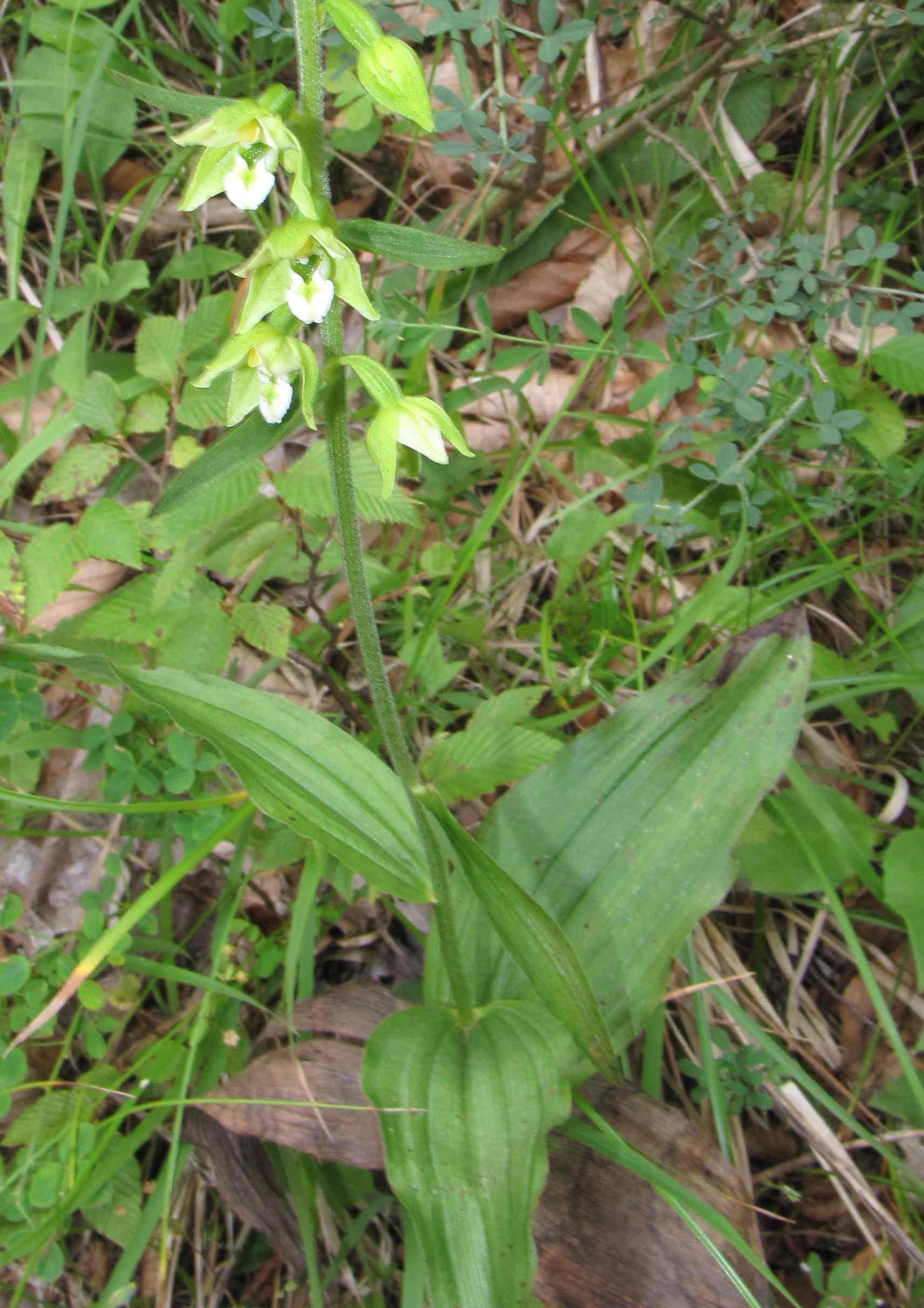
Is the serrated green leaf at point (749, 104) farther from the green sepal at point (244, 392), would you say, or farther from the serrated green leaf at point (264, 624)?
the green sepal at point (244, 392)

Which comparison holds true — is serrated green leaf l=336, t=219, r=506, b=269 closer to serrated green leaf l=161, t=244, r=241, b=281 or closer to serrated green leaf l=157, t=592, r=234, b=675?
serrated green leaf l=157, t=592, r=234, b=675

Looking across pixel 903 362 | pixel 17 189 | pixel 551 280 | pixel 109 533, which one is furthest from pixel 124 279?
pixel 903 362

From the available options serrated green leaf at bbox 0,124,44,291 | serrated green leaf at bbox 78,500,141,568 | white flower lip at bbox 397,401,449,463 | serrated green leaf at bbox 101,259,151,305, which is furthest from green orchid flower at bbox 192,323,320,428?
serrated green leaf at bbox 0,124,44,291

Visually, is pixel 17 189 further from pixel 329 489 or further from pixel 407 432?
pixel 407 432

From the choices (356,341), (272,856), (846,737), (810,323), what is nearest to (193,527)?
(272,856)

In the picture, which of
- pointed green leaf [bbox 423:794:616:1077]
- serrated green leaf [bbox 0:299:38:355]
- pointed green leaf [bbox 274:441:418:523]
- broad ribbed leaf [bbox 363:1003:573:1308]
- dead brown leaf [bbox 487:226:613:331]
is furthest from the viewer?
dead brown leaf [bbox 487:226:613:331]
